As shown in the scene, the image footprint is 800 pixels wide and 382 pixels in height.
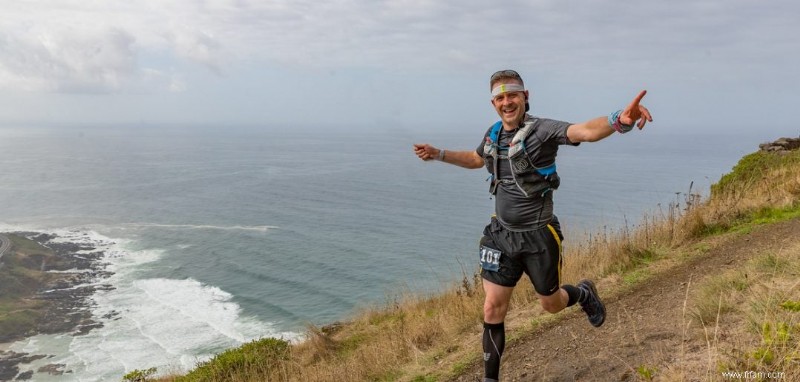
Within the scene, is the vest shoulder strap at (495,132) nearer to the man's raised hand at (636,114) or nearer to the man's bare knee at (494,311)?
the man's raised hand at (636,114)

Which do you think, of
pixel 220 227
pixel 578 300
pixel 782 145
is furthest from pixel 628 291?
pixel 220 227

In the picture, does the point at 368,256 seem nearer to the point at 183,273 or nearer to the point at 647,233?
the point at 183,273

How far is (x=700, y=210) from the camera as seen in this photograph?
948 centimetres

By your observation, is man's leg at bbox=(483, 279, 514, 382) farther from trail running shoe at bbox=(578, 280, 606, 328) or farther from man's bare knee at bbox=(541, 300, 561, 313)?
trail running shoe at bbox=(578, 280, 606, 328)

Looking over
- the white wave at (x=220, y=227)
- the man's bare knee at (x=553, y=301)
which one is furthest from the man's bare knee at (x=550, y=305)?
the white wave at (x=220, y=227)

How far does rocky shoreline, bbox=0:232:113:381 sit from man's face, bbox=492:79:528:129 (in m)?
31.6

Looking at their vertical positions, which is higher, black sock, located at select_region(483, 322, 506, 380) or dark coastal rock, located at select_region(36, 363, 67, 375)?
black sock, located at select_region(483, 322, 506, 380)

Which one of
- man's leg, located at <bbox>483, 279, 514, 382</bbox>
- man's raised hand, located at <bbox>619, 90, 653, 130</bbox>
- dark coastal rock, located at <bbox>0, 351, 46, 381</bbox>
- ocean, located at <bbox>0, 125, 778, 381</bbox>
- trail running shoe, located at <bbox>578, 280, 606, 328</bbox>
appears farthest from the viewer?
ocean, located at <bbox>0, 125, 778, 381</bbox>

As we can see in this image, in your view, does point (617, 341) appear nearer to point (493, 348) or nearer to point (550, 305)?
point (550, 305)

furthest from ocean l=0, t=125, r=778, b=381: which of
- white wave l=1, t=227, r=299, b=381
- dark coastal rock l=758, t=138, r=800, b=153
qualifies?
dark coastal rock l=758, t=138, r=800, b=153

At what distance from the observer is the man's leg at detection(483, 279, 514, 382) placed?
399 cm

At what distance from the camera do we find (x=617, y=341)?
4.61 metres

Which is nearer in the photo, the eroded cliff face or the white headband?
the white headband

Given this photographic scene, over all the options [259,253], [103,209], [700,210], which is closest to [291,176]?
[103,209]
